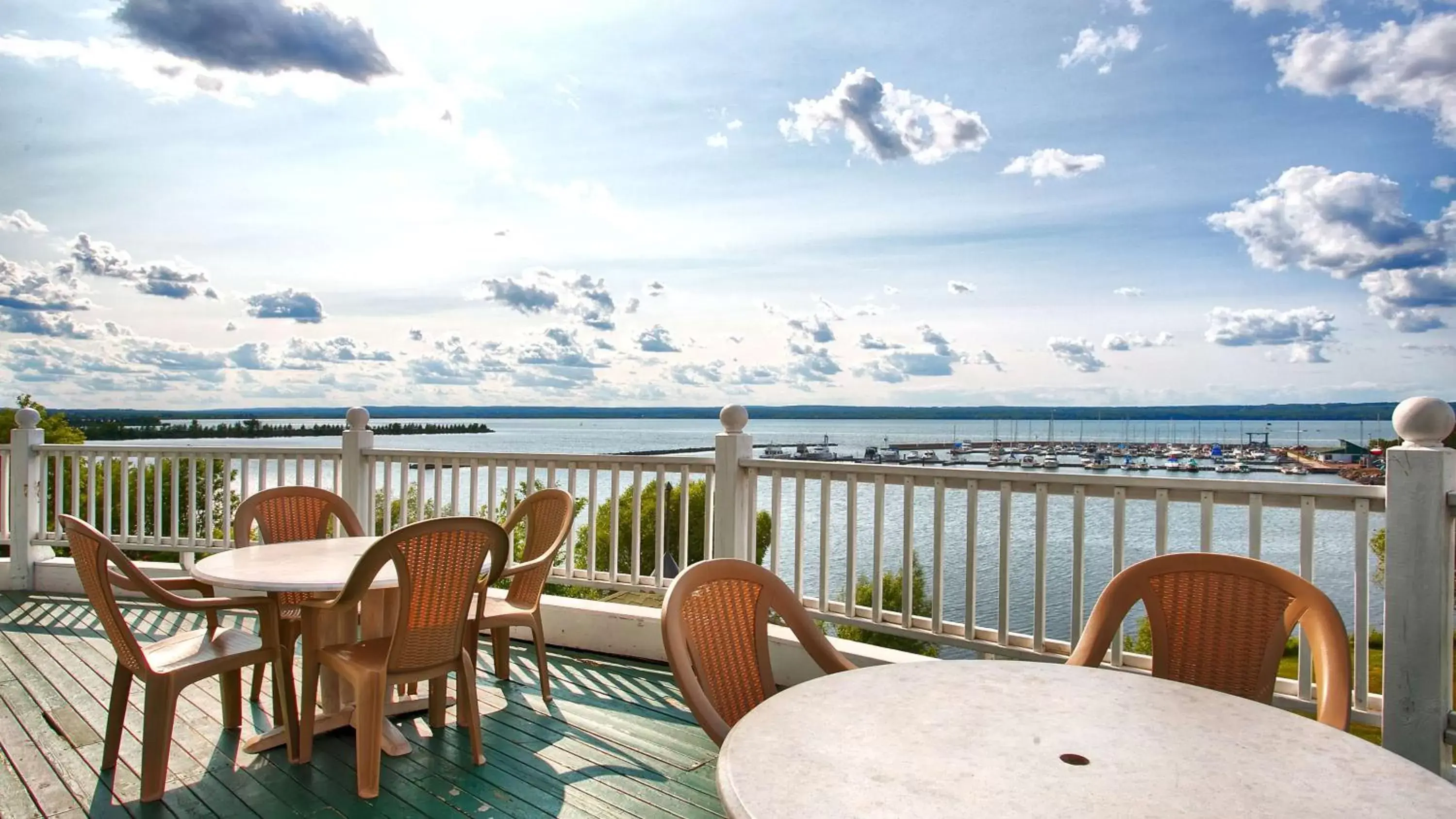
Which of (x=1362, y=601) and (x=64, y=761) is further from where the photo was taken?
(x=64, y=761)

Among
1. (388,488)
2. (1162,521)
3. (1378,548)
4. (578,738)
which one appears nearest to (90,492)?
(388,488)

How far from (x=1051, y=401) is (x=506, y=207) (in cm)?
1185

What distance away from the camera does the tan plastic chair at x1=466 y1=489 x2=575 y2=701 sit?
4.00 m

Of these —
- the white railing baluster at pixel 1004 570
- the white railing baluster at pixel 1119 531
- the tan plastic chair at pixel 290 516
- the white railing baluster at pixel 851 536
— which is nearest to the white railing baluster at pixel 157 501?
the tan plastic chair at pixel 290 516

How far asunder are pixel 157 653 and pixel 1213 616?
3.71 metres

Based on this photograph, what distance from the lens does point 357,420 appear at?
5930mm

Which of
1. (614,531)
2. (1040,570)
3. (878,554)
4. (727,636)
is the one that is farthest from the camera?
(614,531)

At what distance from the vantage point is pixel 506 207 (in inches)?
544

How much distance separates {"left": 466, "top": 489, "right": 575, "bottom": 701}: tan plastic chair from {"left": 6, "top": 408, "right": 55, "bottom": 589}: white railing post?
474 cm

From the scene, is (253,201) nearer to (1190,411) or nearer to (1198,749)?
(1198,749)

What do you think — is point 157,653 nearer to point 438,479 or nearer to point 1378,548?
point 438,479

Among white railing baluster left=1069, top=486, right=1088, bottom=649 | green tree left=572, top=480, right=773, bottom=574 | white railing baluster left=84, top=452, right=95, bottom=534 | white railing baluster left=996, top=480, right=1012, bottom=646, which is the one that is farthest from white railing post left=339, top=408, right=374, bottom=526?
white railing baluster left=1069, top=486, right=1088, bottom=649

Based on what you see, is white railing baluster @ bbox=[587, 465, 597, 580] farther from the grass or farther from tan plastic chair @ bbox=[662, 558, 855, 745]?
the grass

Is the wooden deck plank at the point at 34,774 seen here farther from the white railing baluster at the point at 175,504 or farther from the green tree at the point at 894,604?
the green tree at the point at 894,604
